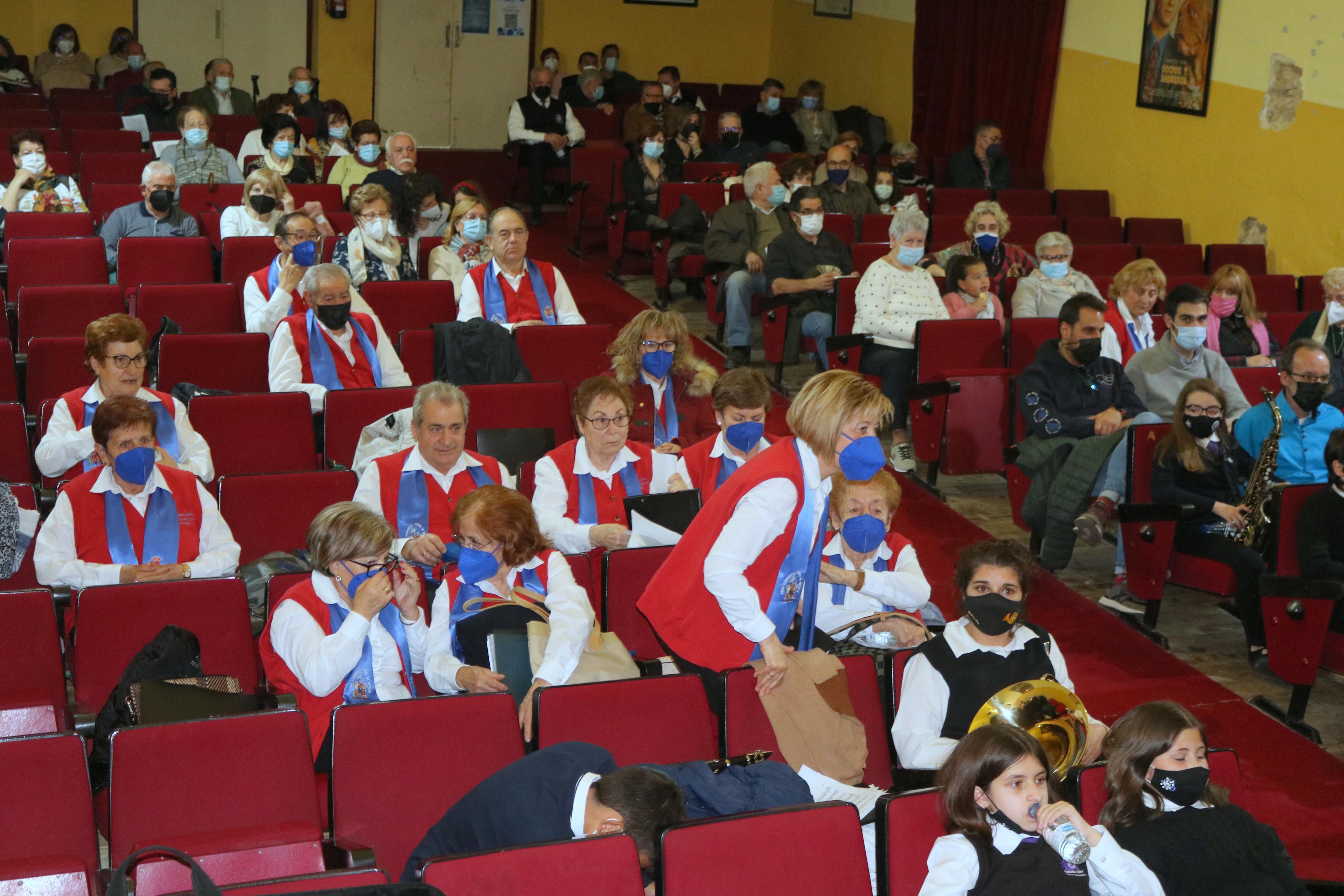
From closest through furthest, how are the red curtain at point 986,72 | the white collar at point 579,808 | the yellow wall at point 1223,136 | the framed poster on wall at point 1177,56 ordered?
the white collar at point 579,808 → the yellow wall at point 1223,136 → the framed poster on wall at point 1177,56 → the red curtain at point 986,72

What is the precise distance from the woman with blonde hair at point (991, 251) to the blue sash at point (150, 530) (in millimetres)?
3784

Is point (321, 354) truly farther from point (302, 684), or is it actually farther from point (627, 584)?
point (302, 684)

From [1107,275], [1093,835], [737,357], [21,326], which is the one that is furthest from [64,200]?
[1093,835]

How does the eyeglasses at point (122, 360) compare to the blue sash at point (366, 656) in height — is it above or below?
above

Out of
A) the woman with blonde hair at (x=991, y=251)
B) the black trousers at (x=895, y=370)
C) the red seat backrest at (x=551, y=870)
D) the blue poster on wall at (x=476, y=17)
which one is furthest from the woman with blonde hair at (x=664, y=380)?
the blue poster on wall at (x=476, y=17)

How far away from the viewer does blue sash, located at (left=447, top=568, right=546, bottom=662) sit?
9.90 feet

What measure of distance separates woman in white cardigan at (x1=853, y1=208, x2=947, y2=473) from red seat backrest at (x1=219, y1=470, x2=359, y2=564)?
2.64 metres

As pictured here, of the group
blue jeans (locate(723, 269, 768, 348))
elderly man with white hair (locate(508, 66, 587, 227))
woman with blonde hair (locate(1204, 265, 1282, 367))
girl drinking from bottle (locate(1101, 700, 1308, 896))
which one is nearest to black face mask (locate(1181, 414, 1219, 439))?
woman with blonde hair (locate(1204, 265, 1282, 367))

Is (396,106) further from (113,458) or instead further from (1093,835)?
(1093,835)

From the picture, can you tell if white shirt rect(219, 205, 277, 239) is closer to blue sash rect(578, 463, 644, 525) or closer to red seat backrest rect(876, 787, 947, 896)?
blue sash rect(578, 463, 644, 525)

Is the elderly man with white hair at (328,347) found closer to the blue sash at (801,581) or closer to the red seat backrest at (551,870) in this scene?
the blue sash at (801,581)

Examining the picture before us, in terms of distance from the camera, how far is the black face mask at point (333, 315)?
15.2 ft

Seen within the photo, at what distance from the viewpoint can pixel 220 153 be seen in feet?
24.7

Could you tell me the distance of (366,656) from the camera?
2938 millimetres
